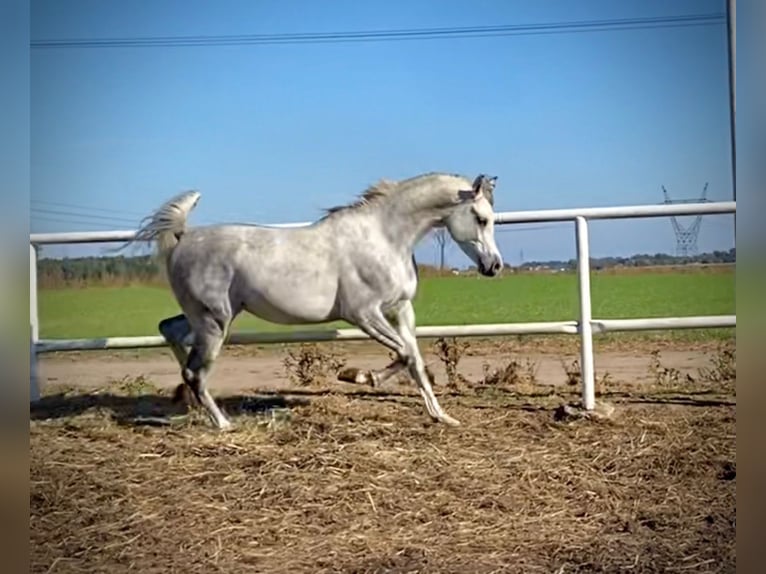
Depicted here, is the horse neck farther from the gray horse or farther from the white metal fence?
the white metal fence

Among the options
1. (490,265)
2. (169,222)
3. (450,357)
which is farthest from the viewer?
(450,357)

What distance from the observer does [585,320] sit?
3.37 metres

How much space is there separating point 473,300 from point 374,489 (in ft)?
2.31

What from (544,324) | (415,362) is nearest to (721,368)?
(544,324)

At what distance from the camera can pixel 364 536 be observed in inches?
113

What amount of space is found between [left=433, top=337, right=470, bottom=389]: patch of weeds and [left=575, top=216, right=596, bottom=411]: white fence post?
434 millimetres

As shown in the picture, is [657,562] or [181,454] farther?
[181,454]

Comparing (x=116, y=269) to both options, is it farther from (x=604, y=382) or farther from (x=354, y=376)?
(x=604, y=382)

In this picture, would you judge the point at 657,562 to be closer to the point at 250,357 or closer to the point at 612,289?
the point at 612,289
